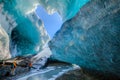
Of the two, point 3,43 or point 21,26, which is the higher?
point 21,26

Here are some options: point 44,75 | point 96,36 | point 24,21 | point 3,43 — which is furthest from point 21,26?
point 96,36

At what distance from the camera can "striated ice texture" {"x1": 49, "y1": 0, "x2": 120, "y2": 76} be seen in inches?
229

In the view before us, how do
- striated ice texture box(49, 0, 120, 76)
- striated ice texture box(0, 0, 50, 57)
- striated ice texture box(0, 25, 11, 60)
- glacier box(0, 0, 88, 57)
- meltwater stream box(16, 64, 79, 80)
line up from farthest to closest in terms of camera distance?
1. striated ice texture box(0, 0, 50, 57)
2. striated ice texture box(0, 25, 11, 60)
3. glacier box(0, 0, 88, 57)
4. meltwater stream box(16, 64, 79, 80)
5. striated ice texture box(49, 0, 120, 76)

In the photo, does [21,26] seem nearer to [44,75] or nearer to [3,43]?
[3,43]

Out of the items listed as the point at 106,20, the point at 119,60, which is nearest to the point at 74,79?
the point at 119,60

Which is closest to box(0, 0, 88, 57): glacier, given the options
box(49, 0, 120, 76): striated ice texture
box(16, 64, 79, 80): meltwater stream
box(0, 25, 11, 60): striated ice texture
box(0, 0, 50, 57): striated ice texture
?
box(0, 0, 50, 57): striated ice texture

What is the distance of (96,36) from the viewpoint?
6.68 m

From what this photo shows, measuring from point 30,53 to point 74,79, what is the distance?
13.6 metres

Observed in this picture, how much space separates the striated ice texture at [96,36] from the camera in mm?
5809

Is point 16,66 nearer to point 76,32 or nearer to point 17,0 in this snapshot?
point 17,0

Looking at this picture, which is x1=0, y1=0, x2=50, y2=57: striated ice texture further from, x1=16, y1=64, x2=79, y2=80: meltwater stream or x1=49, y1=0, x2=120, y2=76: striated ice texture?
x1=49, y1=0, x2=120, y2=76: striated ice texture

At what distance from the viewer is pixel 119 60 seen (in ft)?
21.2

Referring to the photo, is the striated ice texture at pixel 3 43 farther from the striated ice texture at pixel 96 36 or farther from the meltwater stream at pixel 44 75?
the striated ice texture at pixel 96 36

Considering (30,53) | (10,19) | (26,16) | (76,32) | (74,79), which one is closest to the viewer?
(76,32)
